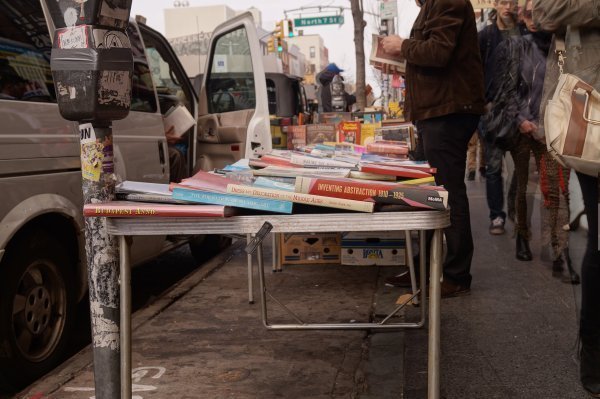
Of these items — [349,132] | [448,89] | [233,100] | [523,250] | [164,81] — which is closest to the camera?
[448,89]

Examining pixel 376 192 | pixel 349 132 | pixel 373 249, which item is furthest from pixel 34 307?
pixel 349 132

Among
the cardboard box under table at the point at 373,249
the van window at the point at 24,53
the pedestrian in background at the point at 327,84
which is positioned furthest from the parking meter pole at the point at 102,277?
the pedestrian in background at the point at 327,84

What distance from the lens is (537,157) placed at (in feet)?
17.7

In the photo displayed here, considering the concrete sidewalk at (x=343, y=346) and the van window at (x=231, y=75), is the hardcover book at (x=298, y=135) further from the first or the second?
the concrete sidewalk at (x=343, y=346)

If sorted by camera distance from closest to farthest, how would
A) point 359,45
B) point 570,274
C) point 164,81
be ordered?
point 570,274 → point 164,81 → point 359,45

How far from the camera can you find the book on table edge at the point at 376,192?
181cm

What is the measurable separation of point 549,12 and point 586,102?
0.49 meters

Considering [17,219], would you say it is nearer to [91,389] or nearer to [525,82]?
[91,389]

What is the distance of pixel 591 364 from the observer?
9.44ft

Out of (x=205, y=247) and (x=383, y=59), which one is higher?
(x=383, y=59)

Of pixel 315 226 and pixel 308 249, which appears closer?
pixel 315 226

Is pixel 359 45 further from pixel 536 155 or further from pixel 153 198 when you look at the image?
pixel 153 198

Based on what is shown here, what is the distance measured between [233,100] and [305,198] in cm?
467

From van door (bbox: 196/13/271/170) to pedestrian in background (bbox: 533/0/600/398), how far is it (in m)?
3.32
